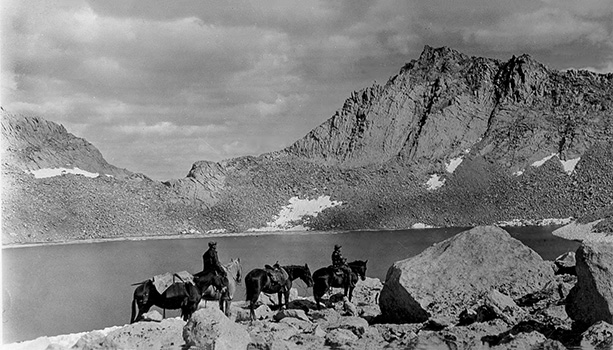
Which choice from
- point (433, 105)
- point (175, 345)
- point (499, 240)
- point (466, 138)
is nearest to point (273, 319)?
point (175, 345)

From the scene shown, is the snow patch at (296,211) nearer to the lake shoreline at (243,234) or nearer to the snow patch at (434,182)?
the lake shoreline at (243,234)

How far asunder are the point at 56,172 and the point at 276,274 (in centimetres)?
13021

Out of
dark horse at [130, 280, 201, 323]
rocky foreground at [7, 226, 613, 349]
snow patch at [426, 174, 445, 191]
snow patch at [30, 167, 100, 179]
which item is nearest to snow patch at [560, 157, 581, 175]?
snow patch at [426, 174, 445, 191]

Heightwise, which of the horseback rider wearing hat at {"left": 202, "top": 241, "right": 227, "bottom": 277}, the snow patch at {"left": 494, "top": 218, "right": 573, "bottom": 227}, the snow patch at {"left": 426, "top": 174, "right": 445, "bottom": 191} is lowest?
the horseback rider wearing hat at {"left": 202, "top": 241, "right": 227, "bottom": 277}

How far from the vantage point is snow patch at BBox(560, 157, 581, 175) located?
132975 millimetres

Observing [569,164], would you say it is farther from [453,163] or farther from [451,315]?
[451,315]

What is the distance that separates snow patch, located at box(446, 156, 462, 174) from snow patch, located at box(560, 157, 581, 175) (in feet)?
72.4

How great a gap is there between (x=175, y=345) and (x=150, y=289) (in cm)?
447

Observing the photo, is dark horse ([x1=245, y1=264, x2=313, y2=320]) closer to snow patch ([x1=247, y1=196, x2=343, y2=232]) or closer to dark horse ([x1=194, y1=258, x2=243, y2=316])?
dark horse ([x1=194, y1=258, x2=243, y2=316])

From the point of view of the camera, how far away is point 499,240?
17625 millimetres

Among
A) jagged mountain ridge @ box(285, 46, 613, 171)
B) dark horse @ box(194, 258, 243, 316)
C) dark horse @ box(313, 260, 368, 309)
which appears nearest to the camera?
dark horse @ box(194, 258, 243, 316)

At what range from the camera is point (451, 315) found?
15.3 metres

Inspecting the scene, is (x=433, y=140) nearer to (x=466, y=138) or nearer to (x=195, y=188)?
(x=466, y=138)

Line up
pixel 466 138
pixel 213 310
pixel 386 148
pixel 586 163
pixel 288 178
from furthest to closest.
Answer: pixel 386 148, pixel 466 138, pixel 288 178, pixel 586 163, pixel 213 310
